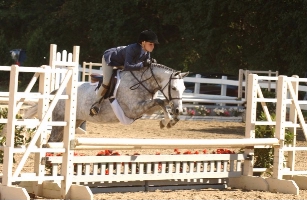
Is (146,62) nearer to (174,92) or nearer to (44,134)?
(174,92)

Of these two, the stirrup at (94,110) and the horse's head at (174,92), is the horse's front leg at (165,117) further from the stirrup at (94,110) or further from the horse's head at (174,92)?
the stirrup at (94,110)

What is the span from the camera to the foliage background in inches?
1266

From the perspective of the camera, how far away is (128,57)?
34.8ft

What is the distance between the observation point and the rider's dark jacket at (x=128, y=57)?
10.6 m

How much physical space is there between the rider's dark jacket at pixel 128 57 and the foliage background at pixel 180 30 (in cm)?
1989

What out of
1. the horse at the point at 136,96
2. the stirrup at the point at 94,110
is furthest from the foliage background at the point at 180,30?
the stirrup at the point at 94,110

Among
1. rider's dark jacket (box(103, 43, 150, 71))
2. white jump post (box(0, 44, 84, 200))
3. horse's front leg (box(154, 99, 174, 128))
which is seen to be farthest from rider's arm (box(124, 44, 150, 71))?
white jump post (box(0, 44, 84, 200))

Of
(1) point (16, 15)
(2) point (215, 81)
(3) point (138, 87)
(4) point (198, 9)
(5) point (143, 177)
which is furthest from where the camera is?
(1) point (16, 15)

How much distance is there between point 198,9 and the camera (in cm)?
3425

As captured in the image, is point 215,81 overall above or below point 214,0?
below

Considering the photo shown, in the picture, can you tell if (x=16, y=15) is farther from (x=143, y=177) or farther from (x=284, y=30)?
(x=143, y=177)

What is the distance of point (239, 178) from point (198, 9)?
2498 cm

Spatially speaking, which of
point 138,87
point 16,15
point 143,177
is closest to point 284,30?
point 16,15

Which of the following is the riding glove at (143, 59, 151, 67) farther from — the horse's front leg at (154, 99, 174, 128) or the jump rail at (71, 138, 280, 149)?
the jump rail at (71, 138, 280, 149)
